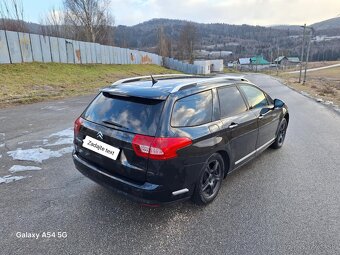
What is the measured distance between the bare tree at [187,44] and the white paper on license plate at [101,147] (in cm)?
6326

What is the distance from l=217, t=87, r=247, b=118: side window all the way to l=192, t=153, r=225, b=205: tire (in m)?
0.63

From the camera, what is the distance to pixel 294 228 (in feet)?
8.96

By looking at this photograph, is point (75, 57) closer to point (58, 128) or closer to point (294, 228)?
point (58, 128)

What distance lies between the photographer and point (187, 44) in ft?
213

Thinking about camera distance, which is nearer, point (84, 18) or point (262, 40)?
point (84, 18)

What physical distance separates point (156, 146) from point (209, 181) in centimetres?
107

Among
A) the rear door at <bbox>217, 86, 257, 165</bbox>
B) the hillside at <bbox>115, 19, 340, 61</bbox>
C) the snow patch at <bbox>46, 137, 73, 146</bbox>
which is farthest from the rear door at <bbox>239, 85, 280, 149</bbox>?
the hillside at <bbox>115, 19, 340, 61</bbox>

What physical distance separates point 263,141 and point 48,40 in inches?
863

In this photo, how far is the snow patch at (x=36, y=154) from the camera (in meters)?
4.50

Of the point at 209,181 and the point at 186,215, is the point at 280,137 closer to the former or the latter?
the point at 209,181

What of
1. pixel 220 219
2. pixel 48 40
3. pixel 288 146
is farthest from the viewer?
pixel 48 40

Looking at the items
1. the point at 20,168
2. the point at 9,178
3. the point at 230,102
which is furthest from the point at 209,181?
the point at 20,168

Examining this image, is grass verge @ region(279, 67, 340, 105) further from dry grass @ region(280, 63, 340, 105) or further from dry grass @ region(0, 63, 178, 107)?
dry grass @ region(0, 63, 178, 107)

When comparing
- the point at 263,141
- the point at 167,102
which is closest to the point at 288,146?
the point at 263,141
